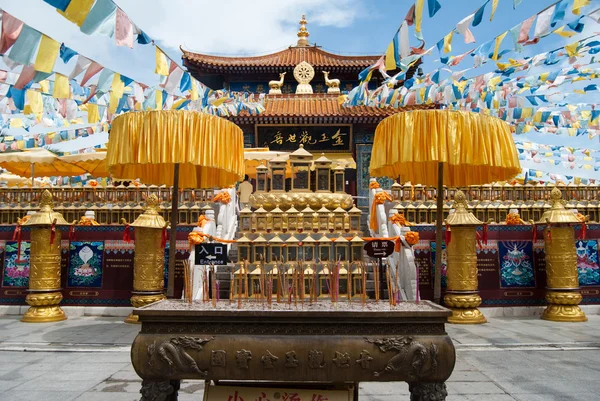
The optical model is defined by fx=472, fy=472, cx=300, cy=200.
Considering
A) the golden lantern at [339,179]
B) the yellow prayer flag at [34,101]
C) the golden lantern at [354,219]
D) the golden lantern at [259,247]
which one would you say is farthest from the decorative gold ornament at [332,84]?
the yellow prayer flag at [34,101]

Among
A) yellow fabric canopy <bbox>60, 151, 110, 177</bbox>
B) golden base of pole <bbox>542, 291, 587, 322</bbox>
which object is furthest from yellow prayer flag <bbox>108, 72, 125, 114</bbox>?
golden base of pole <bbox>542, 291, 587, 322</bbox>

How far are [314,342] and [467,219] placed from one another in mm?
5930

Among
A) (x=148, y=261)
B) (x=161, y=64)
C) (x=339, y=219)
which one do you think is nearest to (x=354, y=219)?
(x=339, y=219)

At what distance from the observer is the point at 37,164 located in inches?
542

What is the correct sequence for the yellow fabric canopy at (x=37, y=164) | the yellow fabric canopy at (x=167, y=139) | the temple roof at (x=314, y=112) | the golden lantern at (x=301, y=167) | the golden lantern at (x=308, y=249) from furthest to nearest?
the temple roof at (x=314, y=112), the yellow fabric canopy at (x=37, y=164), the golden lantern at (x=301, y=167), the golden lantern at (x=308, y=249), the yellow fabric canopy at (x=167, y=139)

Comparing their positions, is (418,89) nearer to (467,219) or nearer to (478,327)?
(467,219)

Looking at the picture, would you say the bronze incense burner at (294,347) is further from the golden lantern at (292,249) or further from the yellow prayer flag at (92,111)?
the yellow prayer flag at (92,111)

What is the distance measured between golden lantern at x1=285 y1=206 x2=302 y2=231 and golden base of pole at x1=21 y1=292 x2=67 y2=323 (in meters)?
4.52

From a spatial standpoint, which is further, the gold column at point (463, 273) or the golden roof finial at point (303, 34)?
the golden roof finial at point (303, 34)

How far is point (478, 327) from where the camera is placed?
26.1 ft

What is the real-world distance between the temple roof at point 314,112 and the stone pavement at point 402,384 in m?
11.8

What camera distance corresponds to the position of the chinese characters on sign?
64.8 feet

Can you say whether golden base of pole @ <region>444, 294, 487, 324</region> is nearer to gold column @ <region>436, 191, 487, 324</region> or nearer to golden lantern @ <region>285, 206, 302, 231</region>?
gold column @ <region>436, 191, 487, 324</region>

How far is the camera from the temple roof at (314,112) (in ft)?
61.2
